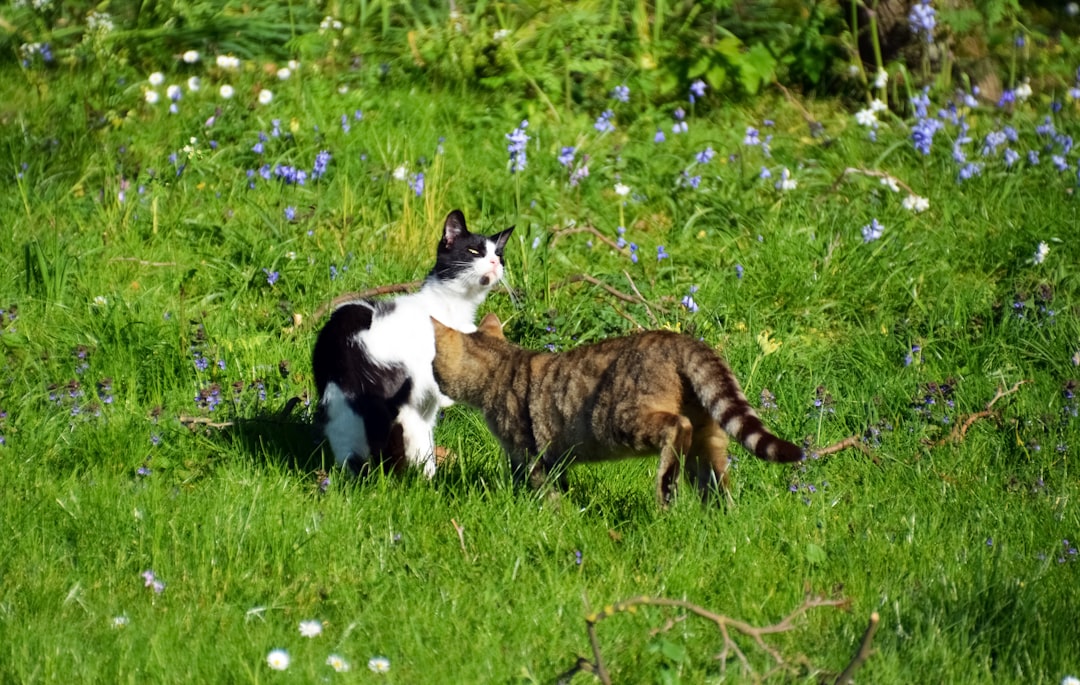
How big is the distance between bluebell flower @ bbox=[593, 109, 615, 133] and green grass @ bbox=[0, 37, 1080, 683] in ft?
0.42

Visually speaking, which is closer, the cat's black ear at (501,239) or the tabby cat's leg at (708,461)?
the tabby cat's leg at (708,461)

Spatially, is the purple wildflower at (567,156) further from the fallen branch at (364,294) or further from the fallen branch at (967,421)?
the fallen branch at (967,421)

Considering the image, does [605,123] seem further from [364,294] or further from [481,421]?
[481,421]

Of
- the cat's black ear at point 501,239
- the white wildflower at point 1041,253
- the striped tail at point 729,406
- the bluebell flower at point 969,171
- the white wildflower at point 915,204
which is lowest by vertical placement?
the cat's black ear at point 501,239

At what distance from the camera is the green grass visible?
3477 millimetres

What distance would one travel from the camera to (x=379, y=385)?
15.5ft

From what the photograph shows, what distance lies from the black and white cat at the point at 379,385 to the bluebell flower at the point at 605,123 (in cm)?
230

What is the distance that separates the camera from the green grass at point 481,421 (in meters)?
3.48

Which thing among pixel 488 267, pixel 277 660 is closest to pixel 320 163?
pixel 488 267

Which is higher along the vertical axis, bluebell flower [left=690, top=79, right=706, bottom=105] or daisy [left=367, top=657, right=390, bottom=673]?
bluebell flower [left=690, top=79, right=706, bottom=105]

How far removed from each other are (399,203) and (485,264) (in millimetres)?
1217

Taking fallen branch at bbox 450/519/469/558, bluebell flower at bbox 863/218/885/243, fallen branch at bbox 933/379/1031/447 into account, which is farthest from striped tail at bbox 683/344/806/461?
bluebell flower at bbox 863/218/885/243

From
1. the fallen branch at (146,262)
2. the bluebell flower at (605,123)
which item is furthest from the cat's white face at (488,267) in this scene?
the bluebell flower at (605,123)

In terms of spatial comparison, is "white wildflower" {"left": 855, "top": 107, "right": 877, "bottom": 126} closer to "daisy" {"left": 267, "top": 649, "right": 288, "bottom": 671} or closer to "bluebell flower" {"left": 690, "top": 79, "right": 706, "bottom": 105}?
"bluebell flower" {"left": 690, "top": 79, "right": 706, "bottom": 105}
